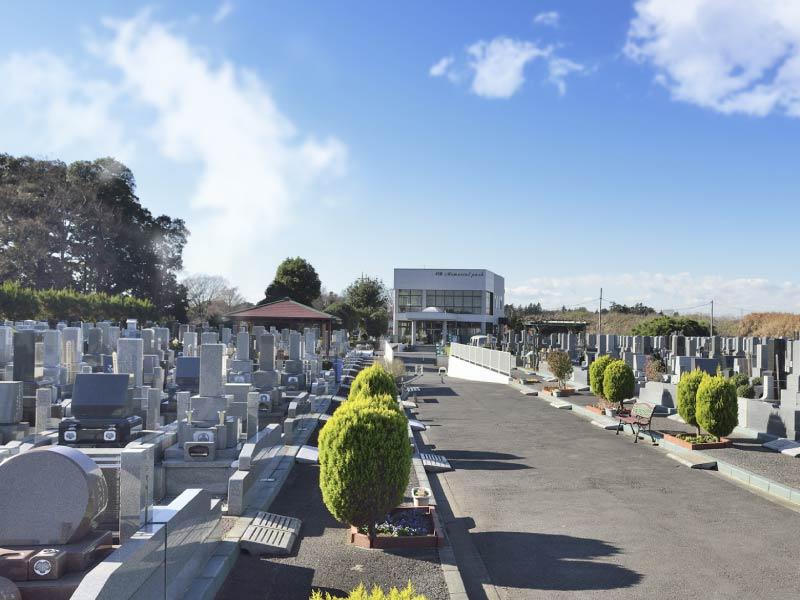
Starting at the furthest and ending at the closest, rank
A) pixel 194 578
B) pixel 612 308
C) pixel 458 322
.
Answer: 1. pixel 612 308
2. pixel 458 322
3. pixel 194 578

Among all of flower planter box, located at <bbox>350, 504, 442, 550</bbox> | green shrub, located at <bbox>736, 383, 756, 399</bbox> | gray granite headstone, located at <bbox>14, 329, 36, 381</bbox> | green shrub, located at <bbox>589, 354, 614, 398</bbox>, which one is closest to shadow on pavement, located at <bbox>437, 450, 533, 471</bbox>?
flower planter box, located at <bbox>350, 504, 442, 550</bbox>

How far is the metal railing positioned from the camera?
34875mm

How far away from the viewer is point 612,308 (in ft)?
280

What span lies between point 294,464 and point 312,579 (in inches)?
217

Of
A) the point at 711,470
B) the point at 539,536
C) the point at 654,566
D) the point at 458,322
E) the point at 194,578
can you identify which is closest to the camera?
the point at 194,578

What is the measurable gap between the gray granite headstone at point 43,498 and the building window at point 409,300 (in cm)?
7003

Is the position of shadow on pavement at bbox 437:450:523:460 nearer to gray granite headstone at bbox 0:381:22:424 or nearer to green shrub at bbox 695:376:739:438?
green shrub at bbox 695:376:739:438

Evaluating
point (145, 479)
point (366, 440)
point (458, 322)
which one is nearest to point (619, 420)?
point (366, 440)

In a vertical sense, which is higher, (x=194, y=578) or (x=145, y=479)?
(x=145, y=479)

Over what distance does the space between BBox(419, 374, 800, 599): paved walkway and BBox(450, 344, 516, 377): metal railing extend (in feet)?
61.6

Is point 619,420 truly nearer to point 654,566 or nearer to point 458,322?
point 654,566

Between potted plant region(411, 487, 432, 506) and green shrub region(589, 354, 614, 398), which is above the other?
green shrub region(589, 354, 614, 398)

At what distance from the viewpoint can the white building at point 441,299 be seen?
245 ft

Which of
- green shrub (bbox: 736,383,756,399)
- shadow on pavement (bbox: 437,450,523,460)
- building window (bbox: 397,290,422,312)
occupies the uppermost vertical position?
building window (bbox: 397,290,422,312)
